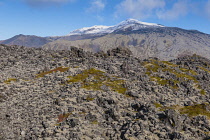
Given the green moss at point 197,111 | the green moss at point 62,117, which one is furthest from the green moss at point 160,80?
the green moss at point 62,117

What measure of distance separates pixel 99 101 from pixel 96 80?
693 inches

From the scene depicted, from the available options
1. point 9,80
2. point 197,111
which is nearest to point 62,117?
point 197,111

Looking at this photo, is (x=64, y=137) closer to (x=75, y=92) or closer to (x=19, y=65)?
(x=75, y=92)

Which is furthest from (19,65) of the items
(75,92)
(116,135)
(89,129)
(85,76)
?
(116,135)

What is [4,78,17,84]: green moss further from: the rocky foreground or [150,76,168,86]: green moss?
[150,76,168,86]: green moss

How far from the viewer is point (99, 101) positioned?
5119cm

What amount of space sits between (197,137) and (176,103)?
21.0 metres

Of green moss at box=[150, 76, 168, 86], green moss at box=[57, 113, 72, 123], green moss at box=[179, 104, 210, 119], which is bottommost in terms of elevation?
green moss at box=[57, 113, 72, 123]

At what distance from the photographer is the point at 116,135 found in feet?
119

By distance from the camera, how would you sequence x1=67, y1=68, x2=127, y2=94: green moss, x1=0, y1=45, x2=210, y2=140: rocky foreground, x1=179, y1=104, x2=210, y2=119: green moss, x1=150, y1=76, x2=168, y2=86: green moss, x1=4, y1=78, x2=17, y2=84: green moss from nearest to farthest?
x1=0, y1=45, x2=210, y2=140: rocky foreground, x1=179, y1=104, x2=210, y2=119: green moss, x1=67, y1=68, x2=127, y2=94: green moss, x1=4, y1=78, x2=17, y2=84: green moss, x1=150, y1=76, x2=168, y2=86: green moss

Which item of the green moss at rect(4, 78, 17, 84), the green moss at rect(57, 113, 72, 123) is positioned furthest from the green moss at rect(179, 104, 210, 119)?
the green moss at rect(4, 78, 17, 84)

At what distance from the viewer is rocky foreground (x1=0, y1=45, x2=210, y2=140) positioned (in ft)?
124

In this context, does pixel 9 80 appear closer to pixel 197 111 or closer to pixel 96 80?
pixel 96 80

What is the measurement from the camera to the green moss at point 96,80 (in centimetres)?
6253
